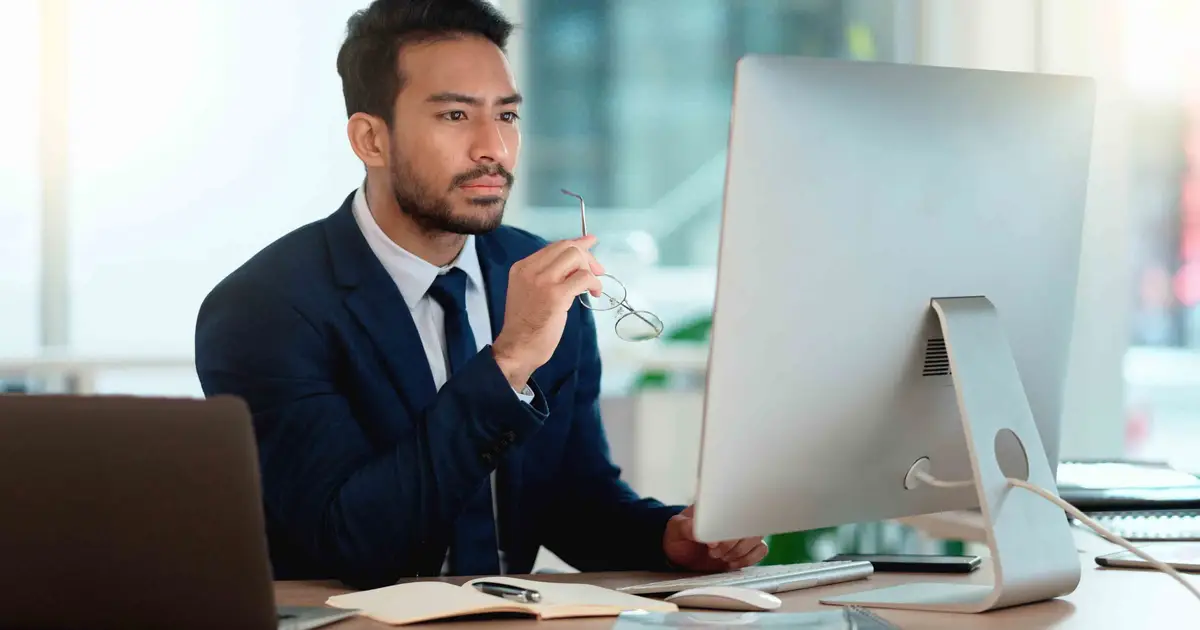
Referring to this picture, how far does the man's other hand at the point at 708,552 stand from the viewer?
4.63 ft

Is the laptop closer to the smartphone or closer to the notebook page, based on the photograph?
the notebook page

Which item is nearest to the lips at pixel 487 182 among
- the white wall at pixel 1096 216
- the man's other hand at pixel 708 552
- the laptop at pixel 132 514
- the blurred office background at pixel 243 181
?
the man's other hand at pixel 708 552

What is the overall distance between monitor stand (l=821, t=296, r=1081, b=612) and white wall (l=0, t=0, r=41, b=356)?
8.87 feet

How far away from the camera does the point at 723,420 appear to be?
1015 millimetres

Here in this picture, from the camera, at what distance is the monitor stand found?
1.10m

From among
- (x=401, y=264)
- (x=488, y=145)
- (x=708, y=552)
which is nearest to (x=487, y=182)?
(x=488, y=145)

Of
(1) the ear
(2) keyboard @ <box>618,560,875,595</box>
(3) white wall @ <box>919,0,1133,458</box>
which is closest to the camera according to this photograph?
(2) keyboard @ <box>618,560,875,595</box>

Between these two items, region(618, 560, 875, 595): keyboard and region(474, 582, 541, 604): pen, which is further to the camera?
region(618, 560, 875, 595): keyboard

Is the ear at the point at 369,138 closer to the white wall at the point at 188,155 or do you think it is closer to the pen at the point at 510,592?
the pen at the point at 510,592

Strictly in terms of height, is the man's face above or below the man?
above

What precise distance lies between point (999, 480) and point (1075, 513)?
0.07 meters

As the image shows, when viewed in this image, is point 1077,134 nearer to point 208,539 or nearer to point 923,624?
point 923,624

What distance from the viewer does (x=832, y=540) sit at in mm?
3244

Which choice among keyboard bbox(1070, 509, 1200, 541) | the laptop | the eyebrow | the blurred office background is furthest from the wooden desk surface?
the blurred office background
